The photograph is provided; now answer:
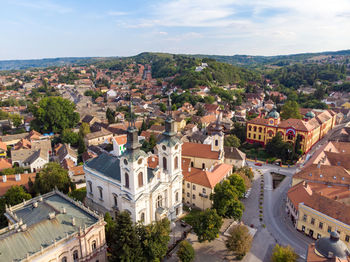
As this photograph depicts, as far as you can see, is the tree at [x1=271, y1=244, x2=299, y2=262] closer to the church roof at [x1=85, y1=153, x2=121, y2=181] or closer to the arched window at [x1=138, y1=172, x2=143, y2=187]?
the arched window at [x1=138, y1=172, x2=143, y2=187]

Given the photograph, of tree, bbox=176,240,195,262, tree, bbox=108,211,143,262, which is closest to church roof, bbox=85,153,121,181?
tree, bbox=108,211,143,262

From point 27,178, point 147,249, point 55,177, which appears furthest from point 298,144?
point 27,178

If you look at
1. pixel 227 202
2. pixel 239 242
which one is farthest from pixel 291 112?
pixel 239 242

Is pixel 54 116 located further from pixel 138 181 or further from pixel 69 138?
pixel 138 181

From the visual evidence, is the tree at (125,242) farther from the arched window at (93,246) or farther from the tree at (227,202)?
the tree at (227,202)

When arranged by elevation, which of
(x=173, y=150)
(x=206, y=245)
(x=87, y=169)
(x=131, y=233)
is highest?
(x=173, y=150)

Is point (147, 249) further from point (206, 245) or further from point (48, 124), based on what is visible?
point (48, 124)

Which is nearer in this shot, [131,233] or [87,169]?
[131,233]
